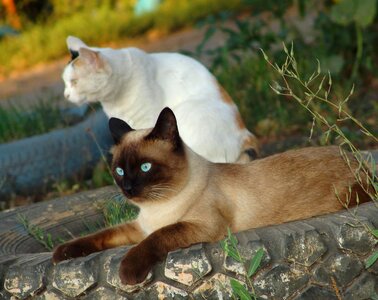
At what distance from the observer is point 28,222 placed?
12.9 ft

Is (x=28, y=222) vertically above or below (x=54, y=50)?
above

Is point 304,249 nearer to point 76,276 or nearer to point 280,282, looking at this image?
point 280,282

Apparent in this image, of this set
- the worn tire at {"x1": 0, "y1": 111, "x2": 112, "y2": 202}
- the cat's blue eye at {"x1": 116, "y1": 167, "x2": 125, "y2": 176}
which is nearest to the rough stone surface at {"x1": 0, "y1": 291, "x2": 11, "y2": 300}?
the cat's blue eye at {"x1": 116, "y1": 167, "x2": 125, "y2": 176}

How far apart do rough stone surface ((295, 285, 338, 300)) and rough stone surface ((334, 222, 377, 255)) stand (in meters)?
0.17

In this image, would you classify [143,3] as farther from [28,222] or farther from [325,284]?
[325,284]

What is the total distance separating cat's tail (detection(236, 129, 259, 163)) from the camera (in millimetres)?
4418

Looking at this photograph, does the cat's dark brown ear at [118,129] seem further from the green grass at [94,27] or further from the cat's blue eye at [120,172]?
the green grass at [94,27]

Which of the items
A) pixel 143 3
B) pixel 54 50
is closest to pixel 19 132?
pixel 54 50

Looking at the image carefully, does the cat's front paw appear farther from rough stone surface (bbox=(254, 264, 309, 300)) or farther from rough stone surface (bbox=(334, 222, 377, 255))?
rough stone surface (bbox=(334, 222, 377, 255))

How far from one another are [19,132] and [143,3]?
7.97 m

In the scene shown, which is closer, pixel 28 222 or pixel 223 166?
pixel 223 166

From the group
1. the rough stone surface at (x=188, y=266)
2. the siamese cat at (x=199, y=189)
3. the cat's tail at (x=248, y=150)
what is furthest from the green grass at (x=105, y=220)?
the rough stone surface at (x=188, y=266)

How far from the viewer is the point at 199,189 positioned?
3.26 meters

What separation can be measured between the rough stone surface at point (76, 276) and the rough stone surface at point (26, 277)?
0.08m
